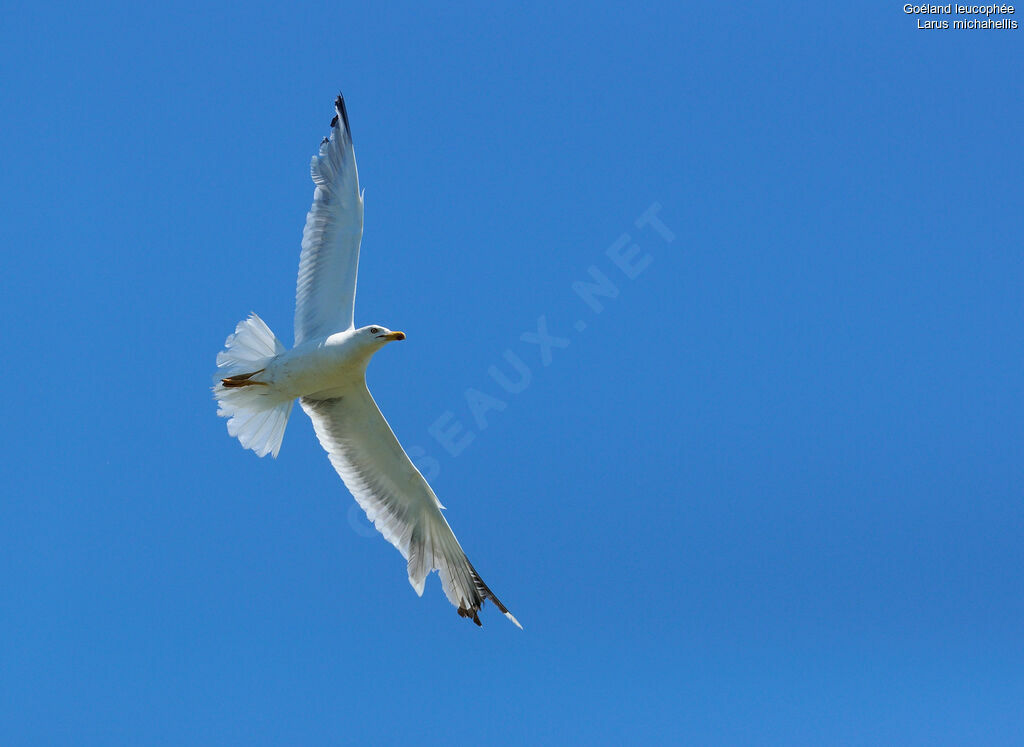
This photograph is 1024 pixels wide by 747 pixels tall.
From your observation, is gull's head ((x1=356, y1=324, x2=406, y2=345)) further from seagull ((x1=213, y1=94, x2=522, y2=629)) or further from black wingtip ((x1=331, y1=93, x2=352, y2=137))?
black wingtip ((x1=331, y1=93, x2=352, y2=137))

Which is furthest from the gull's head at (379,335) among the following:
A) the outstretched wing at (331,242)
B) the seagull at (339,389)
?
the outstretched wing at (331,242)

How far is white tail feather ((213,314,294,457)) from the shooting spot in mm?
8930

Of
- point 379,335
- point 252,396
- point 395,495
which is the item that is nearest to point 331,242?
point 379,335

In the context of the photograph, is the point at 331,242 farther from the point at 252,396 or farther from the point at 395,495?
the point at 395,495

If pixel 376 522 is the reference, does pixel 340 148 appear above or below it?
above

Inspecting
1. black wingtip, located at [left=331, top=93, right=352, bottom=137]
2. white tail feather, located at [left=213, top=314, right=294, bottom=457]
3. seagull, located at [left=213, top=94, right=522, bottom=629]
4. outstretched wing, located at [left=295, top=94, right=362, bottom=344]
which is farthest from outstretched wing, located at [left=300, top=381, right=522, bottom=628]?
black wingtip, located at [left=331, top=93, right=352, bottom=137]

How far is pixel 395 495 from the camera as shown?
9.42 meters

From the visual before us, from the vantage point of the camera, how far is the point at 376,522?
9.36 m

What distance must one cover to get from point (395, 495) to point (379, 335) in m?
1.51

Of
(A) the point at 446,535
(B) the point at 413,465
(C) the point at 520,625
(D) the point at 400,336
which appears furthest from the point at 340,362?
(C) the point at 520,625

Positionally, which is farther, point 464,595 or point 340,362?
point 464,595

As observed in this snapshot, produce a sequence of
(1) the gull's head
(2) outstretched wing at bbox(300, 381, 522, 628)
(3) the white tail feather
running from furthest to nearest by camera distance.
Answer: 1. (2) outstretched wing at bbox(300, 381, 522, 628)
2. (3) the white tail feather
3. (1) the gull's head

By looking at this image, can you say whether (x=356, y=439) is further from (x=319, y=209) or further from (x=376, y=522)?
(x=319, y=209)

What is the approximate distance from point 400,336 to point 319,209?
4.29ft
